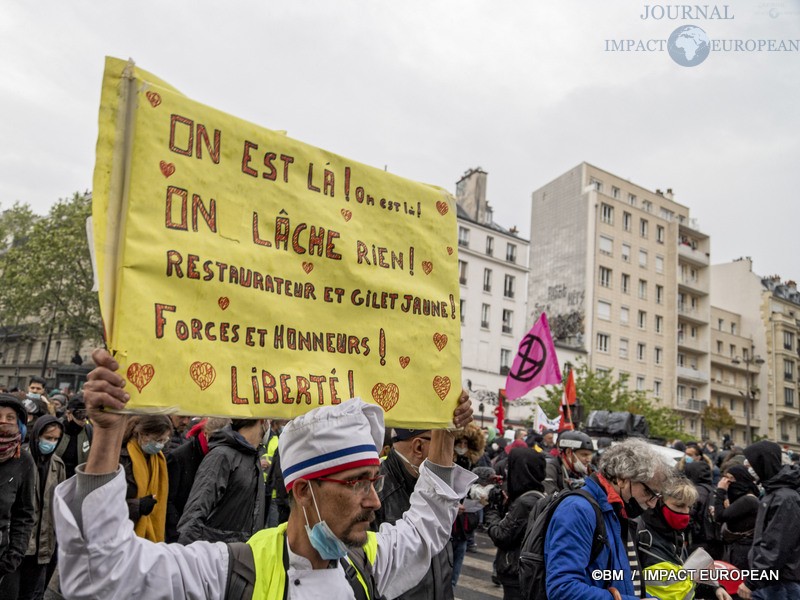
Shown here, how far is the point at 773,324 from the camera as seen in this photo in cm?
5831

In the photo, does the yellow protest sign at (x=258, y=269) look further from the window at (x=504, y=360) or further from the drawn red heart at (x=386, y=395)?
the window at (x=504, y=360)

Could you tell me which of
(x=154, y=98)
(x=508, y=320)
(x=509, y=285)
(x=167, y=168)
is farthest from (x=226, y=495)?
(x=509, y=285)

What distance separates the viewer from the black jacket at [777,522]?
16.4 feet

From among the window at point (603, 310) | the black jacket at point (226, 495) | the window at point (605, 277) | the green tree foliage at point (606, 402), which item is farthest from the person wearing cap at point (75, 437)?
the window at point (605, 277)

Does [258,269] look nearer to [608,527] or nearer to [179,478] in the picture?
[608,527]

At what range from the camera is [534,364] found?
Answer: 9180mm

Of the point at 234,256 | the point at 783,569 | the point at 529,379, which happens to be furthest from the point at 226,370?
the point at 529,379

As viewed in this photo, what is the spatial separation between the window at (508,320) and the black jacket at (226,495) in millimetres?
40737

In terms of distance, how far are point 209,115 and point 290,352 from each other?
0.87m

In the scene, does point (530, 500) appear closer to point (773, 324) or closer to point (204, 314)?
point (204, 314)

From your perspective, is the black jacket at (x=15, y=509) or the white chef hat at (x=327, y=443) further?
the black jacket at (x=15, y=509)

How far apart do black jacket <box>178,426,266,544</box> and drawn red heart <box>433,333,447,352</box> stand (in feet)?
7.22

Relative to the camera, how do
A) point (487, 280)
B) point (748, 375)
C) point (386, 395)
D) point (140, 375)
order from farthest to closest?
point (487, 280) → point (748, 375) → point (386, 395) → point (140, 375)

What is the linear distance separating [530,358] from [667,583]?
544 cm
